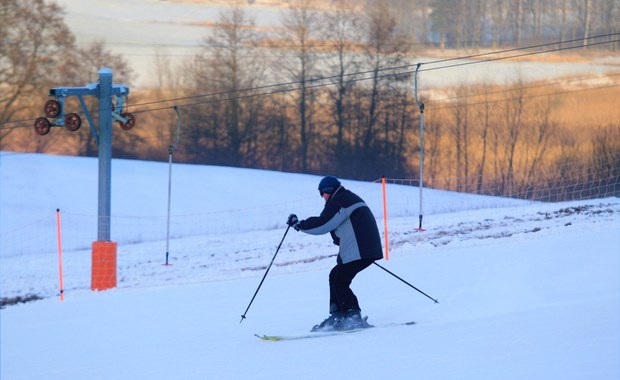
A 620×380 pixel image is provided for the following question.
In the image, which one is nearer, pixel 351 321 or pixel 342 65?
pixel 351 321

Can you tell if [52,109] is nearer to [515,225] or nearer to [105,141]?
[105,141]

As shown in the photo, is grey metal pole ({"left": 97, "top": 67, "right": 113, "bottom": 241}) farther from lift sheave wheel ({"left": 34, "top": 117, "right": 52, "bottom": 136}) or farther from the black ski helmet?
the black ski helmet

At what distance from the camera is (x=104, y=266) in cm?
1529

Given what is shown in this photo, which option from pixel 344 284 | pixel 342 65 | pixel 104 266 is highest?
pixel 342 65

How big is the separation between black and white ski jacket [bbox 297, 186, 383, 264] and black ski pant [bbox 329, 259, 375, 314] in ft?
0.32

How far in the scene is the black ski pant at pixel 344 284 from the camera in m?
8.62

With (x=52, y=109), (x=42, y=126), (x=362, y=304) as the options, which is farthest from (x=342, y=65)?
(x=362, y=304)

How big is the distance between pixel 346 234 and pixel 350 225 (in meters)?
0.11

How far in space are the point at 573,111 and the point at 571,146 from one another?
1417 millimetres

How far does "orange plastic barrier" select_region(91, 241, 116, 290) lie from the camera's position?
15.2 m

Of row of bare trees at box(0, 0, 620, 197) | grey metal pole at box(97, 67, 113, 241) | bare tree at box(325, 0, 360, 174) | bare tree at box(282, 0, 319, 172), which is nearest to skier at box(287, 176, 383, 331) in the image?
grey metal pole at box(97, 67, 113, 241)

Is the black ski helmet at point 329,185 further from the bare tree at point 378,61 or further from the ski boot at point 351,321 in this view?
the bare tree at point 378,61

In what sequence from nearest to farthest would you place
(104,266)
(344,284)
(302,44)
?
1. (344,284)
2. (104,266)
3. (302,44)

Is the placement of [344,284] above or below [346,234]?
below
